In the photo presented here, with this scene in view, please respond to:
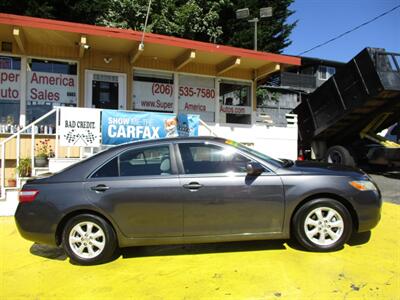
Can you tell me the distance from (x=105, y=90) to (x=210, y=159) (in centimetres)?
609

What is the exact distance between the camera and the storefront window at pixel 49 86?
9.45 m

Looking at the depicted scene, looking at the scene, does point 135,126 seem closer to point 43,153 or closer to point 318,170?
point 43,153

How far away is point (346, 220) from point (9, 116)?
7.96 metres

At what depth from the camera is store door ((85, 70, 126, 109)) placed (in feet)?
32.5

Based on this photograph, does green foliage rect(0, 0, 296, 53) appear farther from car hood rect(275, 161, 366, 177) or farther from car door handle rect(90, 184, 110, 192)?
car hood rect(275, 161, 366, 177)

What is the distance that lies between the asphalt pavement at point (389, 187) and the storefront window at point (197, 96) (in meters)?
4.94

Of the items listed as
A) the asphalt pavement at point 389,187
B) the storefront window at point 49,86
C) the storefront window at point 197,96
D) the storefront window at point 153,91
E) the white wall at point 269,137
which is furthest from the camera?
the white wall at point 269,137

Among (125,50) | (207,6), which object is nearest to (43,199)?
(125,50)

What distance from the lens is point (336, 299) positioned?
12.0 ft

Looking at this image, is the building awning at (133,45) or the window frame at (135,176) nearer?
the window frame at (135,176)

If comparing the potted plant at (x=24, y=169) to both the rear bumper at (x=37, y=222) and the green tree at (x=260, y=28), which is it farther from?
the green tree at (x=260, y=28)

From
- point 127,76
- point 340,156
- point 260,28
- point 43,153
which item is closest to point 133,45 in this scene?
point 127,76

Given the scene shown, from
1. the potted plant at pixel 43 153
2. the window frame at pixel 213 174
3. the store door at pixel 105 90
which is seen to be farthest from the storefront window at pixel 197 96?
the window frame at pixel 213 174

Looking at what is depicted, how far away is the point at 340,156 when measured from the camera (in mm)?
12133
